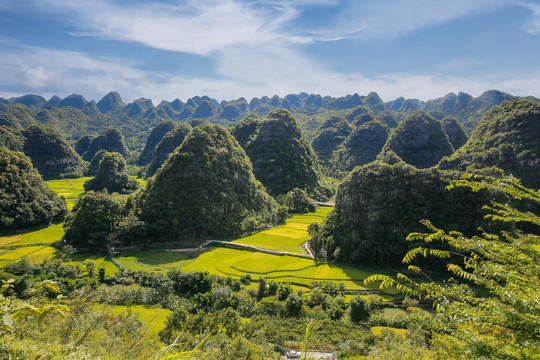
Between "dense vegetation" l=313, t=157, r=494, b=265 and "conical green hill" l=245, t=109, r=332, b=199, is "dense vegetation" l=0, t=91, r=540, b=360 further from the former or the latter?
"conical green hill" l=245, t=109, r=332, b=199

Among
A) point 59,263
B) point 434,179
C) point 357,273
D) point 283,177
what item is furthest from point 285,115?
point 59,263

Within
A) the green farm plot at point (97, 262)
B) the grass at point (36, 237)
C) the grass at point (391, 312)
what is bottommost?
the grass at point (391, 312)

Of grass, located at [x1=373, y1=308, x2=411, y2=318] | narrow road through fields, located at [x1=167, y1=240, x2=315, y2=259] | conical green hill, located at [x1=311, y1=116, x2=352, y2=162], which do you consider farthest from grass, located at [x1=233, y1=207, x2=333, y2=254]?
conical green hill, located at [x1=311, y1=116, x2=352, y2=162]

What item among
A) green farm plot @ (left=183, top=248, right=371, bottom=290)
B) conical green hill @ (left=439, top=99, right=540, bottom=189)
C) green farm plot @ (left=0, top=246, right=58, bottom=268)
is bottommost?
green farm plot @ (left=183, top=248, right=371, bottom=290)

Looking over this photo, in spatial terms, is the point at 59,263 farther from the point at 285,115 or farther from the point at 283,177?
the point at 285,115

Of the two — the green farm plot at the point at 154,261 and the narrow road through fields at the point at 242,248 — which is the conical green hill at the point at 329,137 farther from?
the green farm plot at the point at 154,261

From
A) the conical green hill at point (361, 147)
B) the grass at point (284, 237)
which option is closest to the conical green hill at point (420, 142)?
the conical green hill at point (361, 147)

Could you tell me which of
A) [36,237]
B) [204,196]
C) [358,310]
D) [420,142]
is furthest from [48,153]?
[420,142]
